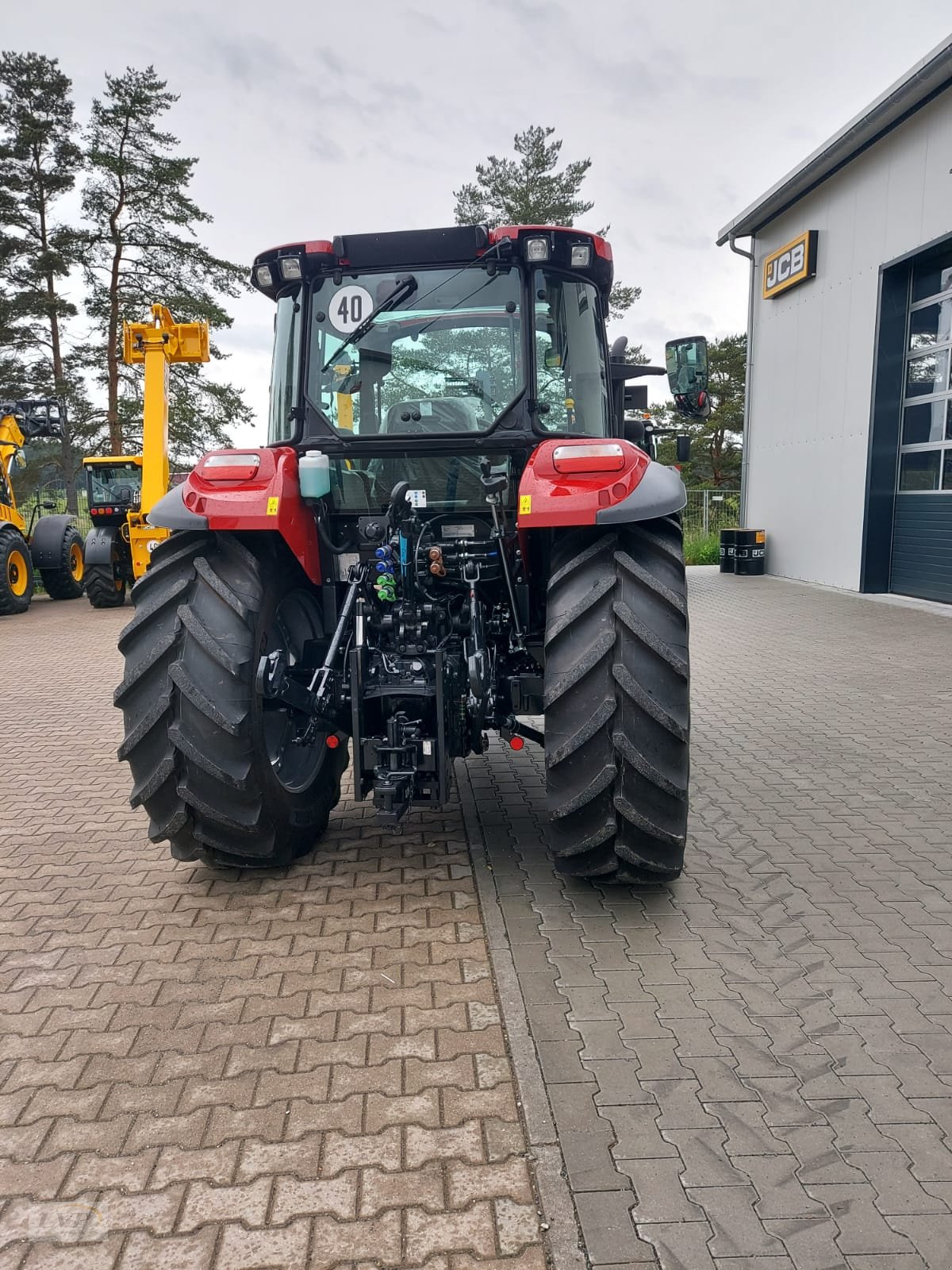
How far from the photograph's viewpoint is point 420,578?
3.86 meters

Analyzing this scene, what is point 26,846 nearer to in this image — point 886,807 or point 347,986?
point 347,986

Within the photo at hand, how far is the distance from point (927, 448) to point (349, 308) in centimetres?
1076

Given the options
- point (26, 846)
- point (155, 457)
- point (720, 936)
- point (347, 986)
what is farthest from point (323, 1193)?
point (155, 457)

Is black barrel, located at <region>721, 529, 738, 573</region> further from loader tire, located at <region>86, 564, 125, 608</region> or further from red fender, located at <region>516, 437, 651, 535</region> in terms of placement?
red fender, located at <region>516, 437, 651, 535</region>

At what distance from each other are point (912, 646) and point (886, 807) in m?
5.20

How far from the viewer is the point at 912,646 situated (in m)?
9.45

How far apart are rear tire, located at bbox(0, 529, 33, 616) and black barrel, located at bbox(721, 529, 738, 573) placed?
11937 millimetres

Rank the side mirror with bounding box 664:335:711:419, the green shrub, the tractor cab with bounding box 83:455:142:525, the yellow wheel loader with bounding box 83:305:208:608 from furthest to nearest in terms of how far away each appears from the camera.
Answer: the green shrub, the tractor cab with bounding box 83:455:142:525, the yellow wheel loader with bounding box 83:305:208:608, the side mirror with bounding box 664:335:711:419

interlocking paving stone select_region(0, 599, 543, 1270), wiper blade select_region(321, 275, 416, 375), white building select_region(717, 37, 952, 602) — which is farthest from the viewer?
white building select_region(717, 37, 952, 602)

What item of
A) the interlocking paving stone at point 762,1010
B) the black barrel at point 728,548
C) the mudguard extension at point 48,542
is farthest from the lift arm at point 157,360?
the black barrel at point 728,548

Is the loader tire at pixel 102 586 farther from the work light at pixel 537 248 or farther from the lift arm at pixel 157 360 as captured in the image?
the work light at pixel 537 248

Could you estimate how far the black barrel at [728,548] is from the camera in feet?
56.7

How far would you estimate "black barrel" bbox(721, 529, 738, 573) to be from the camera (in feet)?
56.7

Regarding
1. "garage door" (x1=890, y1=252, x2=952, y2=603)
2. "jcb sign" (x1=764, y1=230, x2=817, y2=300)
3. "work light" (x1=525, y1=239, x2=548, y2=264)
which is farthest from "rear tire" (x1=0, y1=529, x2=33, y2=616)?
"jcb sign" (x1=764, y1=230, x2=817, y2=300)
